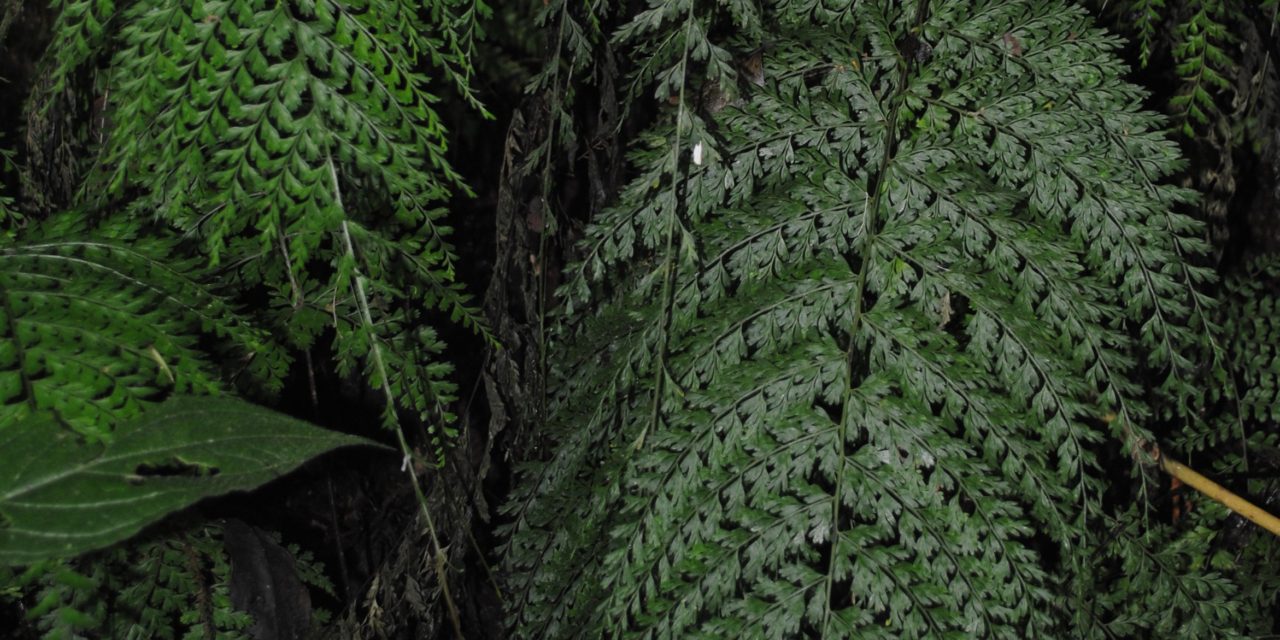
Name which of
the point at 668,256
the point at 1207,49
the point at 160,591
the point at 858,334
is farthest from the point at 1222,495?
the point at 160,591

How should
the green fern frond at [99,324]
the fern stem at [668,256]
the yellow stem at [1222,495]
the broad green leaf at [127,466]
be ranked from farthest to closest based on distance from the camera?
1. the yellow stem at [1222,495]
2. the fern stem at [668,256]
3. the green fern frond at [99,324]
4. the broad green leaf at [127,466]

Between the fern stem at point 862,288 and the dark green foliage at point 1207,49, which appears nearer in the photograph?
the fern stem at point 862,288

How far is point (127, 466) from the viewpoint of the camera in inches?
40.7

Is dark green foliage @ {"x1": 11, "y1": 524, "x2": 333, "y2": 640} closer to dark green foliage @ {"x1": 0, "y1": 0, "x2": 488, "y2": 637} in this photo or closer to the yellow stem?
dark green foliage @ {"x1": 0, "y1": 0, "x2": 488, "y2": 637}

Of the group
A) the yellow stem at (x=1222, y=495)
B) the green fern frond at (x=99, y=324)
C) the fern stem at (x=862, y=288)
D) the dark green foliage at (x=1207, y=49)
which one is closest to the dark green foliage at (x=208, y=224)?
the green fern frond at (x=99, y=324)

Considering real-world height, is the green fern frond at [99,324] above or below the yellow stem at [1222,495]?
above

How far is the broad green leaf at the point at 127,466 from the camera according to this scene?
0.96m

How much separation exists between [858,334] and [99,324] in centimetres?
111

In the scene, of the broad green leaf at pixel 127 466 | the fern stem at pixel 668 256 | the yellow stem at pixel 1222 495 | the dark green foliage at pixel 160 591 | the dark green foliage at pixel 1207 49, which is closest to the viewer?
the broad green leaf at pixel 127 466

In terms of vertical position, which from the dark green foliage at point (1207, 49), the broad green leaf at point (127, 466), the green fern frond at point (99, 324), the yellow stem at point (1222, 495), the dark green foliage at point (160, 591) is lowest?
the yellow stem at point (1222, 495)

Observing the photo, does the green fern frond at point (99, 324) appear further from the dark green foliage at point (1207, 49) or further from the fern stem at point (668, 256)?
the dark green foliage at point (1207, 49)

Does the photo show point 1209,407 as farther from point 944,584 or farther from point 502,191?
point 502,191

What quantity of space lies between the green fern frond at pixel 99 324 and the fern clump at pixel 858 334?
59 cm

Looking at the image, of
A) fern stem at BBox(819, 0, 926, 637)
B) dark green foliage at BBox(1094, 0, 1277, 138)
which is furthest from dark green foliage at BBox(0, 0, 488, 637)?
dark green foliage at BBox(1094, 0, 1277, 138)
